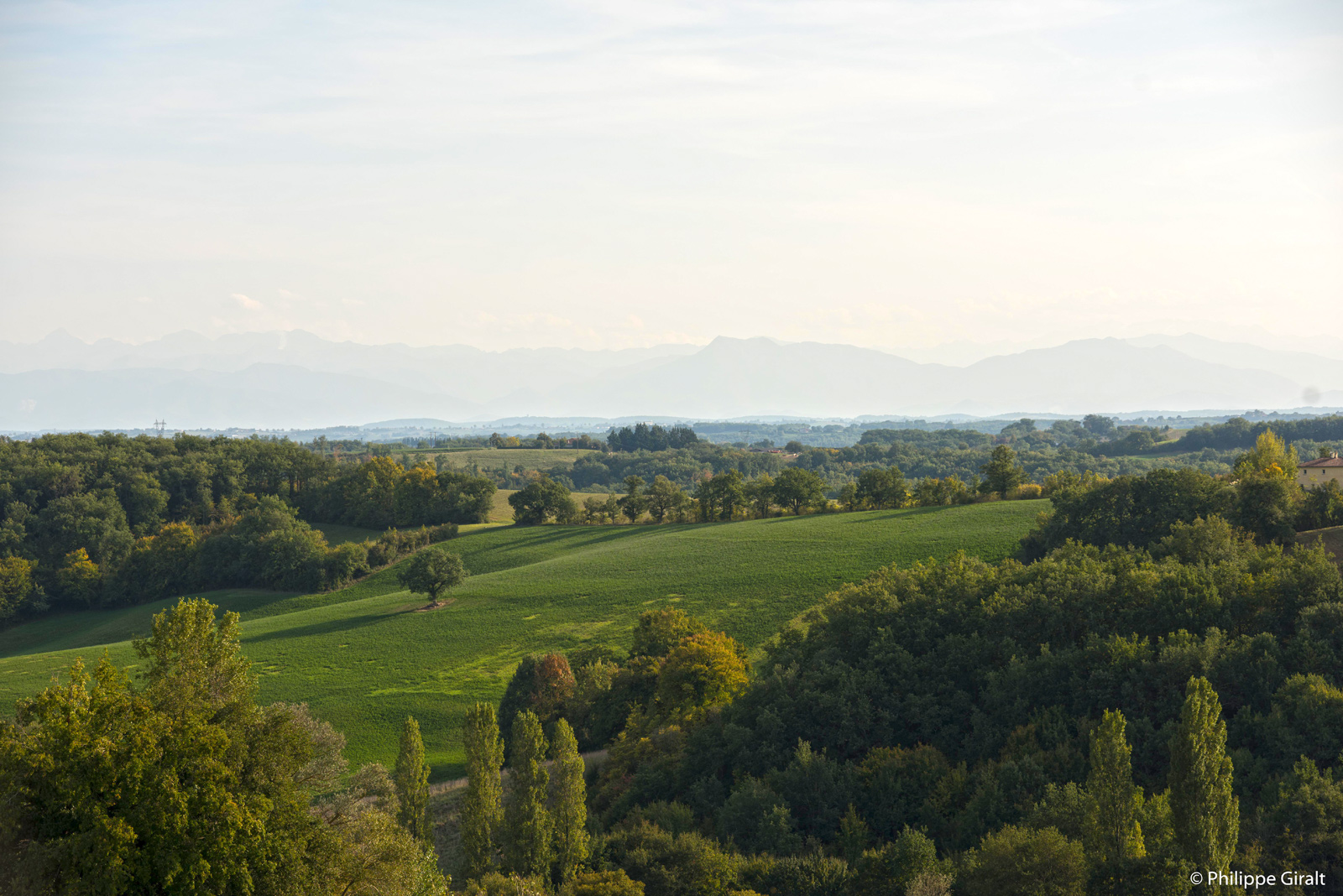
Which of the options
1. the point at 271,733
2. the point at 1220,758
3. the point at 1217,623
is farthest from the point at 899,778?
the point at 271,733

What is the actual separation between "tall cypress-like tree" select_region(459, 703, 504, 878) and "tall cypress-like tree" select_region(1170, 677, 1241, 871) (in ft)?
72.0

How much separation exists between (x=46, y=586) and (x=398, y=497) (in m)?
37.8

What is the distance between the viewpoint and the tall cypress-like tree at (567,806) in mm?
30391

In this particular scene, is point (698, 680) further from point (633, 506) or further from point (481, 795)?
point (633, 506)

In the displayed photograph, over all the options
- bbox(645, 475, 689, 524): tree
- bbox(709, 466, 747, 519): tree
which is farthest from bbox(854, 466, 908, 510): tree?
bbox(645, 475, 689, 524): tree

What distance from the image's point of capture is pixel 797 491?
315ft

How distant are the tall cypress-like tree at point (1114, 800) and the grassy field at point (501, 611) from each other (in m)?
30.8

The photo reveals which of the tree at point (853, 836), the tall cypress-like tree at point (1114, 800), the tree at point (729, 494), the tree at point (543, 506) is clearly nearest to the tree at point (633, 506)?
the tree at point (543, 506)

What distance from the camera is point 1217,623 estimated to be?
36594 mm

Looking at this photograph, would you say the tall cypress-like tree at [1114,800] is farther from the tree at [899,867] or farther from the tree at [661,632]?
the tree at [661,632]

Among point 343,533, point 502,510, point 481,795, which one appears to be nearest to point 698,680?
point 481,795

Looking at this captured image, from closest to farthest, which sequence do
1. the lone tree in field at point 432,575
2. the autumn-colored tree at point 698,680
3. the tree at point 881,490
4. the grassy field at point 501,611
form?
the autumn-colored tree at point 698,680 < the grassy field at point 501,611 < the lone tree in field at point 432,575 < the tree at point 881,490

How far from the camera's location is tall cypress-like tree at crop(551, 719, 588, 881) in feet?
99.7

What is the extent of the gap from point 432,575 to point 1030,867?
5697 centimetres
